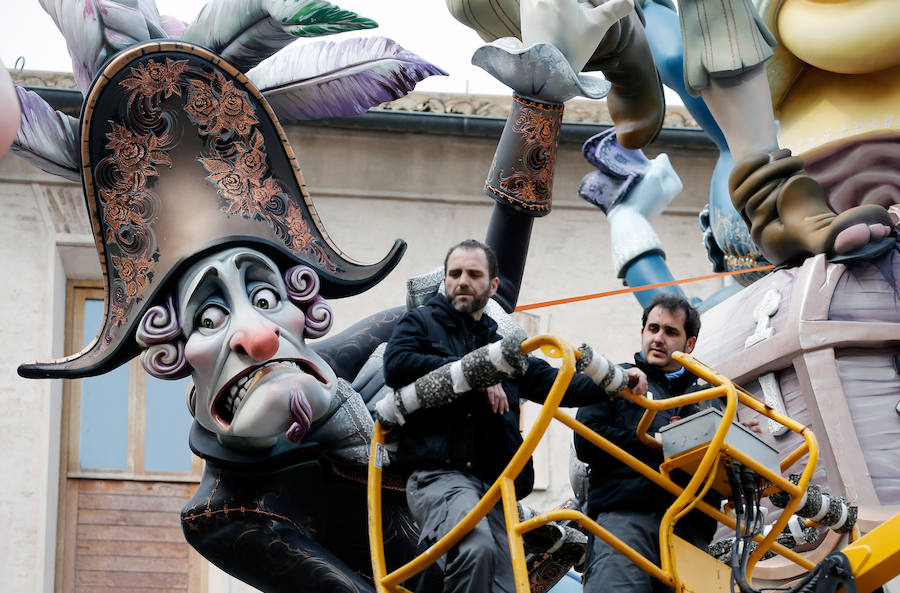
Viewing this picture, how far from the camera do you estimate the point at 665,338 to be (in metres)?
6.27

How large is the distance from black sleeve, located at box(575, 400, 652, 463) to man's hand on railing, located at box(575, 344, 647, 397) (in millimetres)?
305

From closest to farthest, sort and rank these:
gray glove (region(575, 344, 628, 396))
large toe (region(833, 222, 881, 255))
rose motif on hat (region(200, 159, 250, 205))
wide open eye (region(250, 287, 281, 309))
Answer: gray glove (region(575, 344, 628, 396)) → wide open eye (region(250, 287, 281, 309)) → rose motif on hat (region(200, 159, 250, 205)) → large toe (region(833, 222, 881, 255))

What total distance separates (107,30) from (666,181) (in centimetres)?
377

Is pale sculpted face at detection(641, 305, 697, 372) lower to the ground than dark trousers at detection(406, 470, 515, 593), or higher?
higher

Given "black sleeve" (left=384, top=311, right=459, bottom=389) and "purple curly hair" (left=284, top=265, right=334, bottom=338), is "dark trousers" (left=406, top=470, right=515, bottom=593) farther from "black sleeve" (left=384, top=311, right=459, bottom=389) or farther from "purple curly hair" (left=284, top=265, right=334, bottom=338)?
"purple curly hair" (left=284, top=265, right=334, bottom=338)

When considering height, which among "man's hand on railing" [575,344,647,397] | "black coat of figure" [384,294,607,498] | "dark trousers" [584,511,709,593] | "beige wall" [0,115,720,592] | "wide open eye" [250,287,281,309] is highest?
"man's hand on railing" [575,344,647,397]

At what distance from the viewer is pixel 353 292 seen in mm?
7625

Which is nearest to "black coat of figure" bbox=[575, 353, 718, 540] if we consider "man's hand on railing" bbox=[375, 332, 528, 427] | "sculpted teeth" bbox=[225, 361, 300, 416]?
"man's hand on railing" bbox=[375, 332, 528, 427]

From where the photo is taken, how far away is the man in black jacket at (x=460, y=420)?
5805mm

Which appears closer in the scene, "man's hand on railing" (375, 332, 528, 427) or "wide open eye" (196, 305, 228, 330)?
"man's hand on railing" (375, 332, 528, 427)

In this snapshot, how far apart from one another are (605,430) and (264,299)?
1.78 meters

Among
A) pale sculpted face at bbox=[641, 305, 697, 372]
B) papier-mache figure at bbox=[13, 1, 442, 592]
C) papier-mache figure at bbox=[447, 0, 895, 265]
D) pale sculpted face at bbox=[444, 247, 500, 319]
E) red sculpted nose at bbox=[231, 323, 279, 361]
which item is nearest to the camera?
pale sculpted face at bbox=[444, 247, 500, 319]

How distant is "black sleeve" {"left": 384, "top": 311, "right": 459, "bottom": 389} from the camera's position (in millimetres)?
5844

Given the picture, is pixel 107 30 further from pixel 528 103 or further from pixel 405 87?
pixel 528 103
